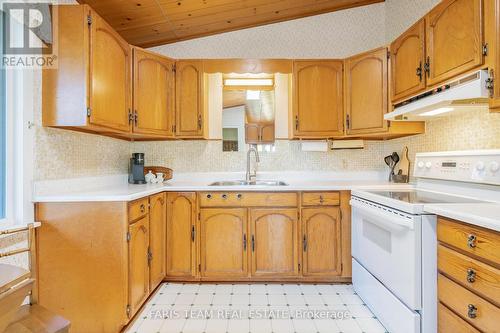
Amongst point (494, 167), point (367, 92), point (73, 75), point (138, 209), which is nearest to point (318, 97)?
point (367, 92)

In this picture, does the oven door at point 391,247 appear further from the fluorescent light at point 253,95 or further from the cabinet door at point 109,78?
the cabinet door at point 109,78

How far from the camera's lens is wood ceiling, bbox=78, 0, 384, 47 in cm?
222

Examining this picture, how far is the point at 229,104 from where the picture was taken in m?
2.80

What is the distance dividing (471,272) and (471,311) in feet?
0.52

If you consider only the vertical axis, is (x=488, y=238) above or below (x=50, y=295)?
above

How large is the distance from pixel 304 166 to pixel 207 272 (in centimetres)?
143

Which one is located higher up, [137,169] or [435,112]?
[435,112]

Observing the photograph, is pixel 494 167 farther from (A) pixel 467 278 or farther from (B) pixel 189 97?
(B) pixel 189 97

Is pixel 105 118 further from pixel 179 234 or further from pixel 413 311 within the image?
pixel 413 311

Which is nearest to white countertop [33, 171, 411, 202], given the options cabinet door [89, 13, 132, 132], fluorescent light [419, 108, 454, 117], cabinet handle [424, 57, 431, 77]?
cabinet door [89, 13, 132, 132]

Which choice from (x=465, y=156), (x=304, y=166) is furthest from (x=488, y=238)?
(x=304, y=166)

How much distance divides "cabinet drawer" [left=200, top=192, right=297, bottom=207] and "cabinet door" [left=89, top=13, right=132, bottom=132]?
0.88 meters

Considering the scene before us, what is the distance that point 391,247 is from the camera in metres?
1.64

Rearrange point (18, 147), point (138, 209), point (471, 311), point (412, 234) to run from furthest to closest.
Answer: point (138, 209), point (18, 147), point (412, 234), point (471, 311)
